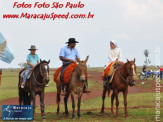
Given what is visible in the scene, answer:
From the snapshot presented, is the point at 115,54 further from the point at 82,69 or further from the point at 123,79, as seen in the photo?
the point at 82,69

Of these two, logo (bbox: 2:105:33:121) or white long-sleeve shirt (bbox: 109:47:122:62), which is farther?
white long-sleeve shirt (bbox: 109:47:122:62)

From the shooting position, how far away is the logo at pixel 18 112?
12.6 m

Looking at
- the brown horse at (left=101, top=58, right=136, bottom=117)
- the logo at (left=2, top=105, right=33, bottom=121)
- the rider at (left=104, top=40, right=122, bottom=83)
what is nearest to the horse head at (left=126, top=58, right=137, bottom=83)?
the brown horse at (left=101, top=58, right=136, bottom=117)

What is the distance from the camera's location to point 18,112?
12.8 meters

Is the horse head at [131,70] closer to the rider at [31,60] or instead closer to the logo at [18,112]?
the rider at [31,60]

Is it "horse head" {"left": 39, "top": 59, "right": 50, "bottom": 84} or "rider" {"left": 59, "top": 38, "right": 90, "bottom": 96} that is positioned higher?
"rider" {"left": 59, "top": 38, "right": 90, "bottom": 96}

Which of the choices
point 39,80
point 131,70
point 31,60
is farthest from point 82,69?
point 31,60

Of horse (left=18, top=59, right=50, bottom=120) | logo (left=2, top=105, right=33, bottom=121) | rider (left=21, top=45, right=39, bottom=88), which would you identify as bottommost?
logo (left=2, top=105, right=33, bottom=121)

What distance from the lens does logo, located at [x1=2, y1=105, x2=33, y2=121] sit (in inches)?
498

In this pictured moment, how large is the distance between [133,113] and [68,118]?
3.20 meters

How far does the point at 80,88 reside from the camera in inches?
508

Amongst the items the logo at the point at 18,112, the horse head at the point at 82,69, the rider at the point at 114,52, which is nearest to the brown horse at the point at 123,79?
the rider at the point at 114,52

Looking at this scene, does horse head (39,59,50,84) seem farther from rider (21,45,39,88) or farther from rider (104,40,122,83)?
rider (104,40,122,83)

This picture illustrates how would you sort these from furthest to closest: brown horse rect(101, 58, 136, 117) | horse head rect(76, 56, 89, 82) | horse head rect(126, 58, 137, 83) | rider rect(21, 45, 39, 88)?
rider rect(21, 45, 39, 88) < brown horse rect(101, 58, 136, 117) < horse head rect(126, 58, 137, 83) < horse head rect(76, 56, 89, 82)
